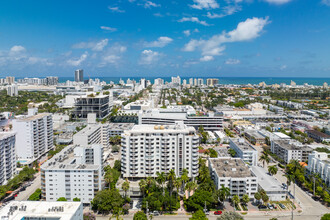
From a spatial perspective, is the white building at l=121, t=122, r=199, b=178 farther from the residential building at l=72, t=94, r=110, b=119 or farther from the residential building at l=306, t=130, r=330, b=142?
the residential building at l=72, t=94, r=110, b=119

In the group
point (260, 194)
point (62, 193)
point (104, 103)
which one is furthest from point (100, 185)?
point (104, 103)

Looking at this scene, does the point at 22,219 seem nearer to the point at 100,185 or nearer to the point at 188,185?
the point at 100,185

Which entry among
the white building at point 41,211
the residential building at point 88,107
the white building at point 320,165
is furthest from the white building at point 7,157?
the residential building at point 88,107

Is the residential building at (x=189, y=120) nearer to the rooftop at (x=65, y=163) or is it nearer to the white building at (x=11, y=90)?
the rooftop at (x=65, y=163)

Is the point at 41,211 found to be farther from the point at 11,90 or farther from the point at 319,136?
the point at 11,90

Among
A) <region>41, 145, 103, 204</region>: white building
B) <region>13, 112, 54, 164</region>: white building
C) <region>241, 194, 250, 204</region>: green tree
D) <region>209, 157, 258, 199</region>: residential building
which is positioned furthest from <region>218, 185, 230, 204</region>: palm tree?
<region>13, 112, 54, 164</region>: white building
